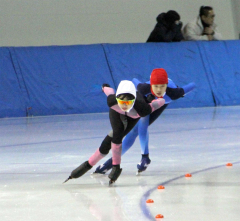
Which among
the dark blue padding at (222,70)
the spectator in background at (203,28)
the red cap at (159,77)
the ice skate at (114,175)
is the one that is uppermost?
the red cap at (159,77)

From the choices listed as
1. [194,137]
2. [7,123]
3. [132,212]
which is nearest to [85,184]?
[132,212]

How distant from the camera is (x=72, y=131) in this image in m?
8.39

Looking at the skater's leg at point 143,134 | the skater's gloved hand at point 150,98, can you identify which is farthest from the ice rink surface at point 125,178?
the skater's gloved hand at point 150,98

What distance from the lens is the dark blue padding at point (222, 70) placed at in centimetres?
1260

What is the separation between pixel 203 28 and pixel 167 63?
1601mm

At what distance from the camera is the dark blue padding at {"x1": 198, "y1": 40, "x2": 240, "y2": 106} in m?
12.6

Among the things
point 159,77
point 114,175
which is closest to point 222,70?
point 159,77

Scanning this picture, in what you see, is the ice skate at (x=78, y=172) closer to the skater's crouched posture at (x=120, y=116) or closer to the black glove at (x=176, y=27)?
the skater's crouched posture at (x=120, y=116)

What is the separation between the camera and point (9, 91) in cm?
1091

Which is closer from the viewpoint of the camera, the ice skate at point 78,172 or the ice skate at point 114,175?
the ice skate at point 114,175

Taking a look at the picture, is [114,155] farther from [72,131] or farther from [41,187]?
[72,131]

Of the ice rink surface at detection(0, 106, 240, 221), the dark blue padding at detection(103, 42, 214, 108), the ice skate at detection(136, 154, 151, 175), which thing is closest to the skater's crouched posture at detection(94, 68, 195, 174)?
the ice skate at detection(136, 154, 151, 175)

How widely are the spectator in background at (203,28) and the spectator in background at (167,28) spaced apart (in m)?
0.44

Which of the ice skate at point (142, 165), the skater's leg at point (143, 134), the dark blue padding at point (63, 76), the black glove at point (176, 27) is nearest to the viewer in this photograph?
the ice skate at point (142, 165)
